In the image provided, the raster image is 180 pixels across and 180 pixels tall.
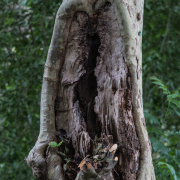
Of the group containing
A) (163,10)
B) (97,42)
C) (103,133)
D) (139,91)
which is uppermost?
(163,10)

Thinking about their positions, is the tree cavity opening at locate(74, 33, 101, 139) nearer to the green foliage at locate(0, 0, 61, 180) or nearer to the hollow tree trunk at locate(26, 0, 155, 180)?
the hollow tree trunk at locate(26, 0, 155, 180)

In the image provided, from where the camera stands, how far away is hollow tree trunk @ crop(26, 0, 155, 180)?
3.15 ft

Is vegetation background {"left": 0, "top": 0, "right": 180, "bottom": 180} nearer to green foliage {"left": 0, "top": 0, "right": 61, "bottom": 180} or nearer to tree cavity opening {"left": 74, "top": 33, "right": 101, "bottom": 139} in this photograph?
green foliage {"left": 0, "top": 0, "right": 61, "bottom": 180}

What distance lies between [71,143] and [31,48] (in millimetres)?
1386

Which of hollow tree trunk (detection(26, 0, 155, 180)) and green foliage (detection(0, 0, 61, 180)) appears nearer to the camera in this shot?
hollow tree trunk (detection(26, 0, 155, 180))

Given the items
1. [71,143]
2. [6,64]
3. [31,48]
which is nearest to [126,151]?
[71,143]

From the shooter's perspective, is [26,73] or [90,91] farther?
[26,73]

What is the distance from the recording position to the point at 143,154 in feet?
3.22

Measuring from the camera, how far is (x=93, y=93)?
1.08 m

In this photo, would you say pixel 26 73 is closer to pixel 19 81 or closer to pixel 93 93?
pixel 19 81

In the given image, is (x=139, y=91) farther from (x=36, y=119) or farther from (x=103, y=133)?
(x=36, y=119)

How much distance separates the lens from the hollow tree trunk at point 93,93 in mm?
959

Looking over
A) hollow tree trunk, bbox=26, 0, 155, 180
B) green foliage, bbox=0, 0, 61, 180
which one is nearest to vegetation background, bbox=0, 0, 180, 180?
green foliage, bbox=0, 0, 61, 180

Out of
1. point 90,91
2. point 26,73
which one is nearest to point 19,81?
point 26,73
